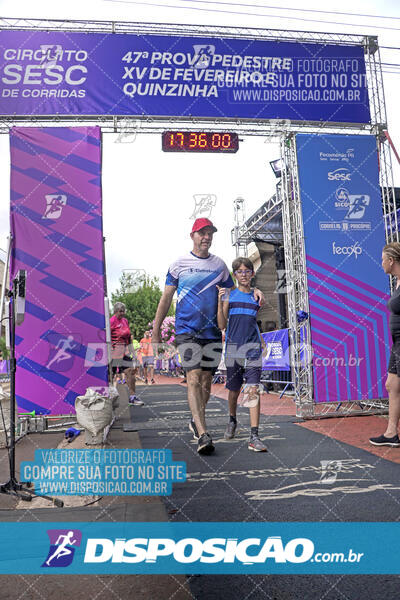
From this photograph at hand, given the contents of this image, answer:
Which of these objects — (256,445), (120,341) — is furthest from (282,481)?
(120,341)

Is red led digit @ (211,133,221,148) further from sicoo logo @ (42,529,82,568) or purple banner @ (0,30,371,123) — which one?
sicoo logo @ (42,529,82,568)

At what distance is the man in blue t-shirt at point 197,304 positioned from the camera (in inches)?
182

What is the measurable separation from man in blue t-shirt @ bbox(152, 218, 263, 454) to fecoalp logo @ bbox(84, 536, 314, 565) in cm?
223

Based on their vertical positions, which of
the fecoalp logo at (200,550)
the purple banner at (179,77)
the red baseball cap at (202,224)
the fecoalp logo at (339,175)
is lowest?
the fecoalp logo at (200,550)

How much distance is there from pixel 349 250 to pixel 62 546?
6.58 meters

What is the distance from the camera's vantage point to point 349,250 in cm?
794

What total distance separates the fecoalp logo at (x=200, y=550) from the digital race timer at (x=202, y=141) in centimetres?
643

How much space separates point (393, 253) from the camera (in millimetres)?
4984

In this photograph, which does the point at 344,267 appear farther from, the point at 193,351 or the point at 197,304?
the point at 193,351

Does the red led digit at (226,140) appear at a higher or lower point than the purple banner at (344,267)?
higher

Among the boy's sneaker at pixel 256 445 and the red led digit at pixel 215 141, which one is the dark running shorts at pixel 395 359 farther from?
the red led digit at pixel 215 141

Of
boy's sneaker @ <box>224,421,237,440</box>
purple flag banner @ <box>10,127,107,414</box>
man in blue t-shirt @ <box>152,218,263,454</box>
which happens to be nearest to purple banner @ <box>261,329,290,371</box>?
purple flag banner @ <box>10,127,107,414</box>

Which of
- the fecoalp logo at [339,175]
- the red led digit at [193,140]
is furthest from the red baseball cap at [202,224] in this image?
the fecoalp logo at [339,175]

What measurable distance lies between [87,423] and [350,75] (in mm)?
6660
